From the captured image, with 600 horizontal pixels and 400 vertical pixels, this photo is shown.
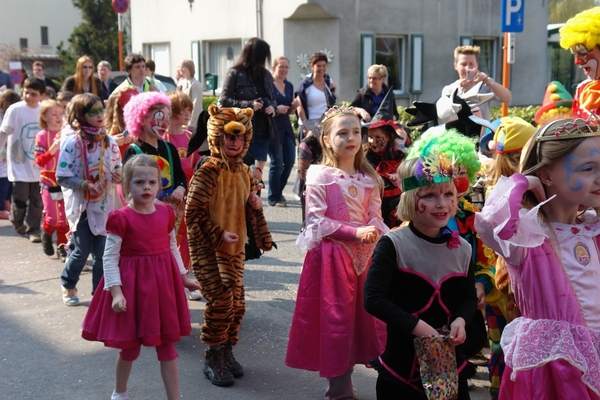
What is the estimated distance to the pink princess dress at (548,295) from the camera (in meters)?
A: 3.04

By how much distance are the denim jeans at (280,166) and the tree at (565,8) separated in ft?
129

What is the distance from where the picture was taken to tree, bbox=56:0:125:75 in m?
34.3

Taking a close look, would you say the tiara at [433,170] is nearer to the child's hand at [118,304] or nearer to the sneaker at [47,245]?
the child's hand at [118,304]

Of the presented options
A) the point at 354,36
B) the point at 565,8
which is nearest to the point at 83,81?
the point at 354,36

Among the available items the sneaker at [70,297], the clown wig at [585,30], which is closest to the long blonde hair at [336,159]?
the clown wig at [585,30]

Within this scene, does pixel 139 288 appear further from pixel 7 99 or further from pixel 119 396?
pixel 7 99

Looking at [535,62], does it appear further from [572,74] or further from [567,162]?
[567,162]

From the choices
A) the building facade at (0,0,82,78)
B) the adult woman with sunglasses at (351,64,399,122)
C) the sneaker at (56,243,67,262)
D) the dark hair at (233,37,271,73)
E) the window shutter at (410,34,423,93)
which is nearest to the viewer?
the sneaker at (56,243,67,262)

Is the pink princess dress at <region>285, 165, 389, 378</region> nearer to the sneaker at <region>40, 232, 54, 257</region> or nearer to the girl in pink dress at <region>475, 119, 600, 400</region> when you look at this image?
the girl in pink dress at <region>475, 119, 600, 400</region>

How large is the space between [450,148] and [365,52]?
660 inches

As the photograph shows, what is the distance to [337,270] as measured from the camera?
455 cm

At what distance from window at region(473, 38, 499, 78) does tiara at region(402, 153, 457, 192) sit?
810 inches

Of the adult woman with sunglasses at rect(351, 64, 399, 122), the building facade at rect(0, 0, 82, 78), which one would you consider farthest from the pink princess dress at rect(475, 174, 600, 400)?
the building facade at rect(0, 0, 82, 78)

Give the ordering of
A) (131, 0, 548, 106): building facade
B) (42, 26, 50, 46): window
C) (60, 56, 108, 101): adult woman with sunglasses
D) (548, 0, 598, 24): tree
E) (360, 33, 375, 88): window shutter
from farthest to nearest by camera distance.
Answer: (42, 26, 50, 46): window
(548, 0, 598, 24): tree
(360, 33, 375, 88): window shutter
(131, 0, 548, 106): building facade
(60, 56, 108, 101): adult woman with sunglasses
